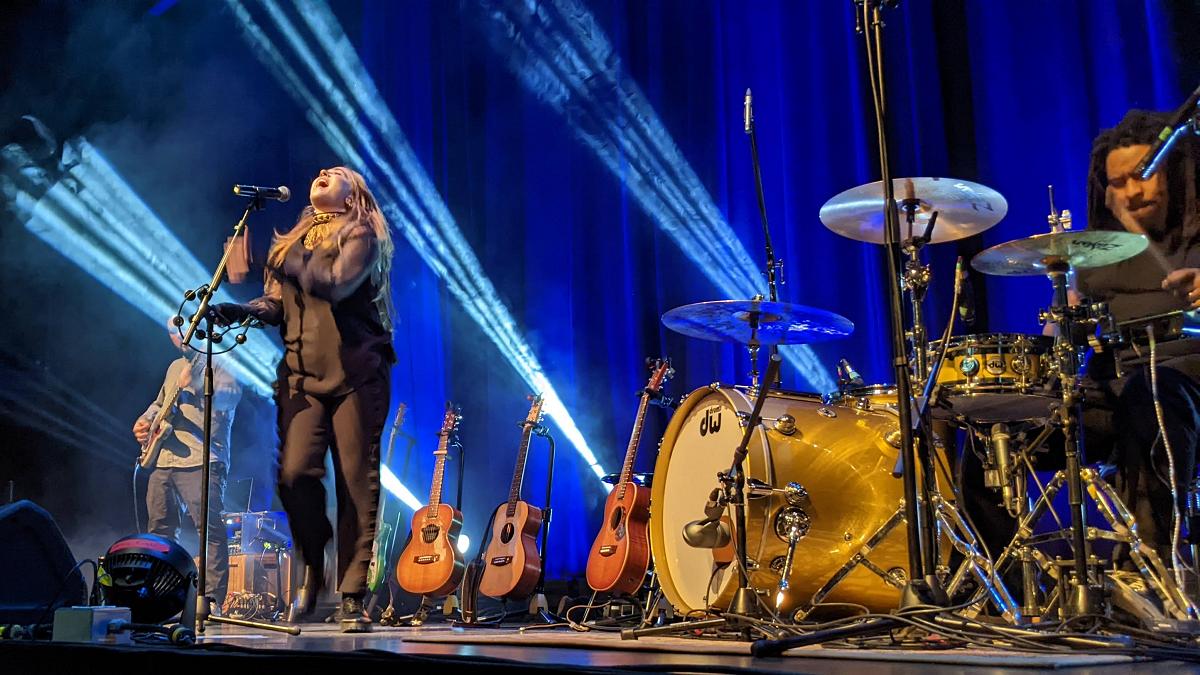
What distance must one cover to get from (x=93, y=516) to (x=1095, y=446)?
705 cm

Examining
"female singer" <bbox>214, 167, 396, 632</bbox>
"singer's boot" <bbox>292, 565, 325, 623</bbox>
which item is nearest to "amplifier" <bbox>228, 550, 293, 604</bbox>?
"singer's boot" <bbox>292, 565, 325, 623</bbox>

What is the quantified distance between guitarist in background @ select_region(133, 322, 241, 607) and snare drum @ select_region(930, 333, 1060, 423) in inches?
198

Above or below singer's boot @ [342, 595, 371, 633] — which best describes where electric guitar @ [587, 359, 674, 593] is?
above

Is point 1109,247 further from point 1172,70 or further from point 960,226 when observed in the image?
point 1172,70

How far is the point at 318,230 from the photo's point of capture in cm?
421

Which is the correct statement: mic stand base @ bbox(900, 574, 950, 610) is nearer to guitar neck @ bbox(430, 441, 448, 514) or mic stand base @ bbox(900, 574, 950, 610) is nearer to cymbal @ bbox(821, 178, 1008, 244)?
cymbal @ bbox(821, 178, 1008, 244)

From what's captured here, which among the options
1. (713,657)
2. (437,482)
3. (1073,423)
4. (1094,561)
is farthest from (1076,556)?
(437,482)

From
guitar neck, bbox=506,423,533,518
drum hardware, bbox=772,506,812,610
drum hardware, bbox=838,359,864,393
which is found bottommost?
drum hardware, bbox=772,506,812,610

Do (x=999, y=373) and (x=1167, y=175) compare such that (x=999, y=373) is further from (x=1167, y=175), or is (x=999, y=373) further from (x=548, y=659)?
(x=548, y=659)

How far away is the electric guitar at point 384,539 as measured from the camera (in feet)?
20.3

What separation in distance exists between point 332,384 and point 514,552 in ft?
6.27

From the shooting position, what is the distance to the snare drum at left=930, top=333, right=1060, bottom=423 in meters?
3.39

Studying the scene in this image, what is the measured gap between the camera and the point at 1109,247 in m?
3.24

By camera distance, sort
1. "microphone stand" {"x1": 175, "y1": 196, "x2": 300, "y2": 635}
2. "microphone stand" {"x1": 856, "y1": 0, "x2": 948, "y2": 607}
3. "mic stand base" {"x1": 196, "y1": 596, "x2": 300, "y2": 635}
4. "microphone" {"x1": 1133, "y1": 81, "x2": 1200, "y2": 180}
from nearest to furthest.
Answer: "microphone stand" {"x1": 856, "y1": 0, "x2": 948, "y2": 607} < "microphone" {"x1": 1133, "y1": 81, "x2": 1200, "y2": 180} < "mic stand base" {"x1": 196, "y1": 596, "x2": 300, "y2": 635} < "microphone stand" {"x1": 175, "y1": 196, "x2": 300, "y2": 635}
